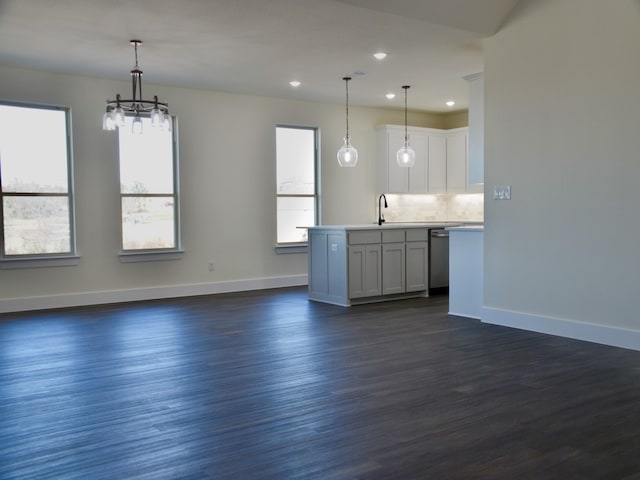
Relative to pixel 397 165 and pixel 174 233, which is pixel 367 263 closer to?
pixel 174 233

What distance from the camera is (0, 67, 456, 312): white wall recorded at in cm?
690

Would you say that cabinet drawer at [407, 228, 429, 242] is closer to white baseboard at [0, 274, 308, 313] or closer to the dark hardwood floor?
the dark hardwood floor

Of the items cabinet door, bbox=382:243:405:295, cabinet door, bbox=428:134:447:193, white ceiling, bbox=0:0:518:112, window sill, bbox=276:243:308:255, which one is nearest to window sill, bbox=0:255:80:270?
white ceiling, bbox=0:0:518:112

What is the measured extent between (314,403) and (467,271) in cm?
312

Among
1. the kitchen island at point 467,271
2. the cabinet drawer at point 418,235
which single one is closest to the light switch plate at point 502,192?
the kitchen island at point 467,271

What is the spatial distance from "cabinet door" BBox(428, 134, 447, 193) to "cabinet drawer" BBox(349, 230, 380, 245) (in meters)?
3.28

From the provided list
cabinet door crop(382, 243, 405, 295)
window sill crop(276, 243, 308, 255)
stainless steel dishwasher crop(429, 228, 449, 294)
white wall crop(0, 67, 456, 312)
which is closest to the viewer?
white wall crop(0, 67, 456, 312)

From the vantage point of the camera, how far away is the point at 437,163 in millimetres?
9992

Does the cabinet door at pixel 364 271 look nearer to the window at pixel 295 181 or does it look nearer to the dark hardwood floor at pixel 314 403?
the dark hardwood floor at pixel 314 403

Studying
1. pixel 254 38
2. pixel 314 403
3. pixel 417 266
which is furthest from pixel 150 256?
pixel 314 403

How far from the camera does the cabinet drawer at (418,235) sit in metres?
7.38

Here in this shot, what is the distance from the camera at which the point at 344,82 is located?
7547 millimetres

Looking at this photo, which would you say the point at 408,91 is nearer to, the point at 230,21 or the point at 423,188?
the point at 423,188

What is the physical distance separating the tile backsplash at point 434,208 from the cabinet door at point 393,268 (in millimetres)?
2566
